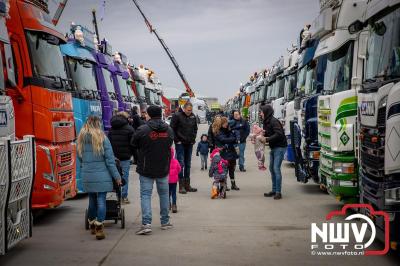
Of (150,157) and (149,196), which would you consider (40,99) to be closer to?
(150,157)

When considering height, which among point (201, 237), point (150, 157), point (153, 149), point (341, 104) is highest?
point (341, 104)

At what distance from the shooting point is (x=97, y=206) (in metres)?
8.65

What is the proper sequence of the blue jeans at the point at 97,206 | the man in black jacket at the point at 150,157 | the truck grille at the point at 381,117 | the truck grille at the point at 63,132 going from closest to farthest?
the truck grille at the point at 381,117 < the blue jeans at the point at 97,206 < the man in black jacket at the point at 150,157 < the truck grille at the point at 63,132

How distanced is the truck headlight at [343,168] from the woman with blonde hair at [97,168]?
10.9 ft

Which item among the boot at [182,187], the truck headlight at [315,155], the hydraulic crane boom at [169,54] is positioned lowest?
the boot at [182,187]

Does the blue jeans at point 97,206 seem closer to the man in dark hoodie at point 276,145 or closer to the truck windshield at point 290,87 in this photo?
the man in dark hoodie at point 276,145

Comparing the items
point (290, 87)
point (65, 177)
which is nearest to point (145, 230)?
point (65, 177)

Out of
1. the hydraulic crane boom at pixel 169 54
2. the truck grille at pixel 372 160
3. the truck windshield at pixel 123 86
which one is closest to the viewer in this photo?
the truck grille at pixel 372 160

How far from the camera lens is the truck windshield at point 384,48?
23.0 feet

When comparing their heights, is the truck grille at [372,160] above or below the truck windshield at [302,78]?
below

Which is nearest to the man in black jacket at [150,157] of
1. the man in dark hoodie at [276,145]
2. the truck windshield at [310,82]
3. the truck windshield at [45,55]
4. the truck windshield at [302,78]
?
the truck windshield at [45,55]

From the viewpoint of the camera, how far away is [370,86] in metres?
7.71

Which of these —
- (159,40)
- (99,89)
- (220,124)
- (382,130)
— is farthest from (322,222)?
(159,40)

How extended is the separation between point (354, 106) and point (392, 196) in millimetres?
3224
